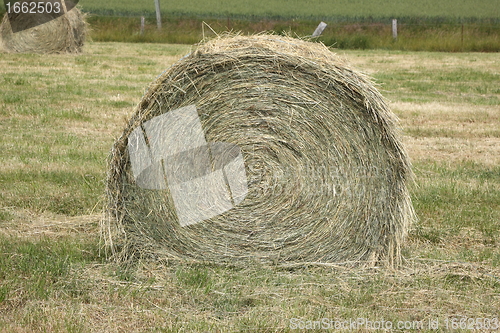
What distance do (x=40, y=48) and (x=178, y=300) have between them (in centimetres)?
→ 1561

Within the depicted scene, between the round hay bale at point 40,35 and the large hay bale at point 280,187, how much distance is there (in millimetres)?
14562

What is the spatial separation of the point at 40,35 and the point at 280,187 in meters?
15.0

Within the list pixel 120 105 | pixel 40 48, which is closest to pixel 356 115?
pixel 120 105

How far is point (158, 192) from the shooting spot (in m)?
4.88

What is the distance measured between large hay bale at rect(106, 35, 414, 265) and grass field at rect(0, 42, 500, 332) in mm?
188

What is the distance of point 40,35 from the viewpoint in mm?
18312

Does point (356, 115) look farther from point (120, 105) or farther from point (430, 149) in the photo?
point (120, 105)

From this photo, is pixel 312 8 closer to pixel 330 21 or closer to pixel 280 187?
pixel 330 21

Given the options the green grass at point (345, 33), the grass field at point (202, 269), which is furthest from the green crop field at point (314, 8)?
the grass field at point (202, 269)

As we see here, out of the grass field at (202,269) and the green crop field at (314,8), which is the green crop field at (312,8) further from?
the grass field at (202,269)

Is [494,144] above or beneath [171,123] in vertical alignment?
beneath

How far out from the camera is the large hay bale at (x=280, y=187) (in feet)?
15.7

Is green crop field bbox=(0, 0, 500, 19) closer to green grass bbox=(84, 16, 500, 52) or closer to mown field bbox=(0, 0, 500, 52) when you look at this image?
mown field bbox=(0, 0, 500, 52)

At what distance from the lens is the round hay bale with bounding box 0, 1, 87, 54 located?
1830 cm
